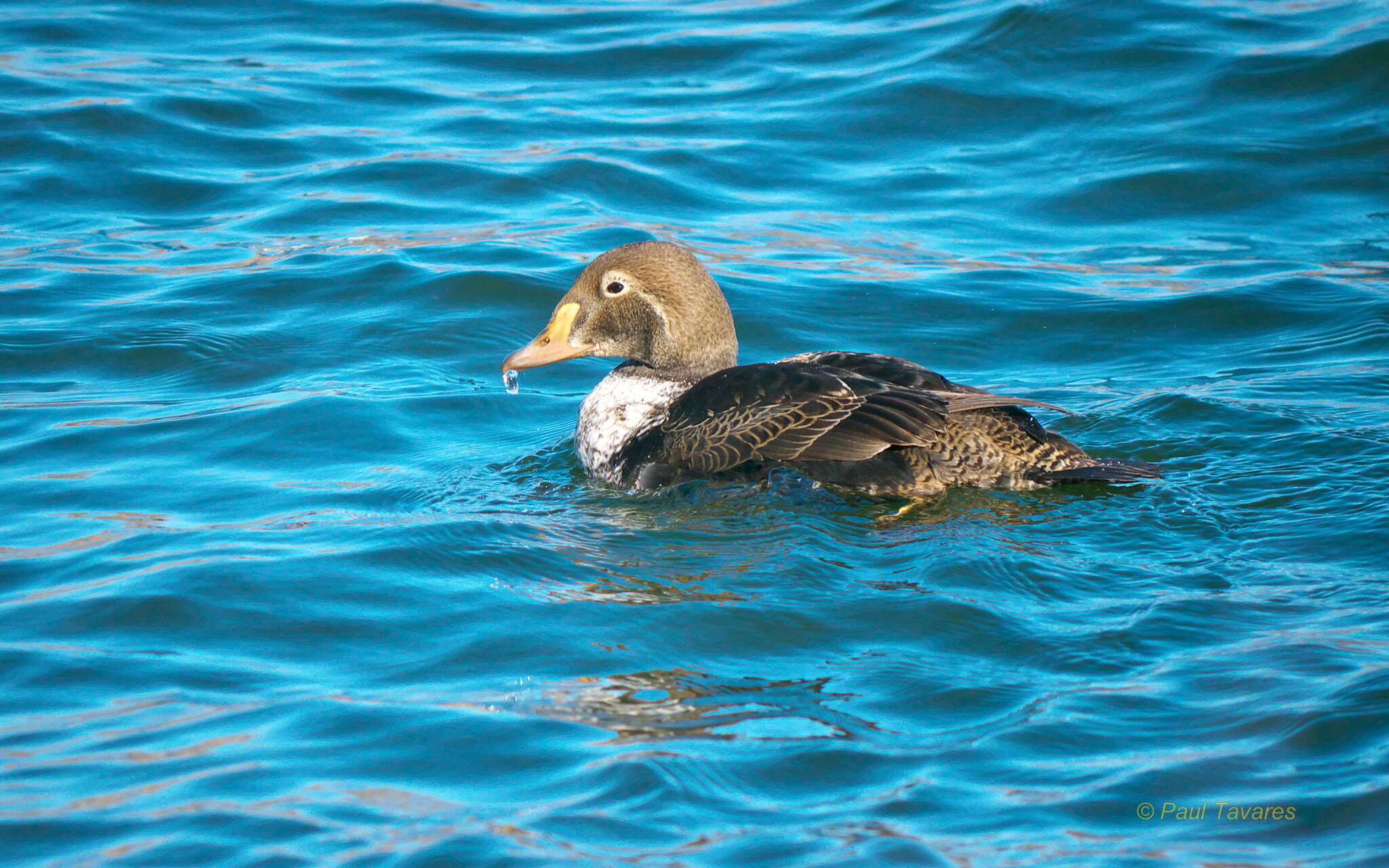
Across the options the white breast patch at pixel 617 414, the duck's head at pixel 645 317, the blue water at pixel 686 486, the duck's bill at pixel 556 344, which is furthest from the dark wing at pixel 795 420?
the duck's bill at pixel 556 344

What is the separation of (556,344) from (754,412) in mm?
1027

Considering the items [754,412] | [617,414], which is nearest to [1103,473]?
[754,412]

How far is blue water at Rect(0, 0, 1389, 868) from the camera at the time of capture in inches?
138

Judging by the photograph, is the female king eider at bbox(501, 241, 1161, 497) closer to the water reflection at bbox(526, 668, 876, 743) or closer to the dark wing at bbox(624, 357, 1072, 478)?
the dark wing at bbox(624, 357, 1072, 478)

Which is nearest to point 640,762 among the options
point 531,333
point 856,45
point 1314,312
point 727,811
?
point 727,811

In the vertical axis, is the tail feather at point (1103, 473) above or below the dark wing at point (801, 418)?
below

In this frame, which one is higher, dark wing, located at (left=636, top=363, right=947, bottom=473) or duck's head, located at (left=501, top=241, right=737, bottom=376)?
duck's head, located at (left=501, top=241, right=737, bottom=376)

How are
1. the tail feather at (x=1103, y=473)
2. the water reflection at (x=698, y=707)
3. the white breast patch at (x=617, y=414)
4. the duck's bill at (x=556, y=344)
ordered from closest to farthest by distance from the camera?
the water reflection at (x=698, y=707) → the tail feather at (x=1103, y=473) → the white breast patch at (x=617, y=414) → the duck's bill at (x=556, y=344)

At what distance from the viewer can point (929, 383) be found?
210 inches

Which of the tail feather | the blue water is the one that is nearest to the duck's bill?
the blue water

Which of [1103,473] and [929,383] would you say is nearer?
[1103,473]

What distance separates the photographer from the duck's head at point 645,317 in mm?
5691

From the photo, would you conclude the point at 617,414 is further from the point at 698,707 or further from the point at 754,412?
the point at 698,707

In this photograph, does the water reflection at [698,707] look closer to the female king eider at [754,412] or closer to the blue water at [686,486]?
the blue water at [686,486]
